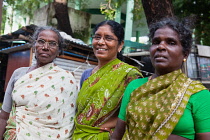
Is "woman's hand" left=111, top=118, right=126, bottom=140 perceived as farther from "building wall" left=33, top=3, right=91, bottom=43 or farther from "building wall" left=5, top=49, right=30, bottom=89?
"building wall" left=33, top=3, right=91, bottom=43

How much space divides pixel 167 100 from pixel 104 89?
676 mm

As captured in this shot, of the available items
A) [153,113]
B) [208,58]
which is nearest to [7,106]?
[153,113]

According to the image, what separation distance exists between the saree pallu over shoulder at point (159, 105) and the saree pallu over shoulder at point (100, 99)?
1.23ft

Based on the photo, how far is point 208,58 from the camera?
31.7 ft

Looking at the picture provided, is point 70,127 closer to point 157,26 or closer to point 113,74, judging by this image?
point 113,74

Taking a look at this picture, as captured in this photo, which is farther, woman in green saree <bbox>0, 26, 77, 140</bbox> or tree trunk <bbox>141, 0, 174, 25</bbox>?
tree trunk <bbox>141, 0, 174, 25</bbox>

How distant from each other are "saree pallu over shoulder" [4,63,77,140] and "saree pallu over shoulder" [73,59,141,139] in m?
0.12

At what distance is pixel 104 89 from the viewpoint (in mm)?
1874

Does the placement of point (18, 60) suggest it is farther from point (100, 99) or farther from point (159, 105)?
point (159, 105)

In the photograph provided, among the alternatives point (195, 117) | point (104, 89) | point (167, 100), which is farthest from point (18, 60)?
point (195, 117)

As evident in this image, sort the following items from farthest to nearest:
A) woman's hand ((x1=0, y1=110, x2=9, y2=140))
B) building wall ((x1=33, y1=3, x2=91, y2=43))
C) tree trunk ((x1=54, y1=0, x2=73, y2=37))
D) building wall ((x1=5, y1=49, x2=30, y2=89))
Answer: building wall ((x1=33, y1=3, x2=91, y2=43)) → tree trunk ((x1=54, y1=0, x2=73, y2=37)) → building wall ((x1=5, y1=49, x2=30, y2=89)) → woman's hand ((x1=0, y1=110, x2=9, y2=140))

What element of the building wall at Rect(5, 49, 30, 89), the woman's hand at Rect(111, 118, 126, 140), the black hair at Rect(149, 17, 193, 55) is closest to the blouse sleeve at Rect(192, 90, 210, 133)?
the black hair at Rect(149, 17, 193, 55)

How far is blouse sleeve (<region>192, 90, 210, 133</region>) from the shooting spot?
1.25 m

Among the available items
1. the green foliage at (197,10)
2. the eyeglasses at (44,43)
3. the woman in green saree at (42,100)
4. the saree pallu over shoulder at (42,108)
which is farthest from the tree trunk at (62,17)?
the saree pallu over shoulder at (42,108)
